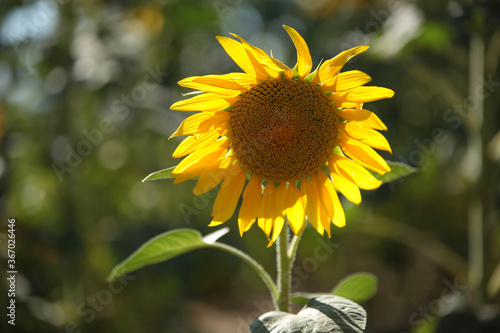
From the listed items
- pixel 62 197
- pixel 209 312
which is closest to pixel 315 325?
pixel 62 197

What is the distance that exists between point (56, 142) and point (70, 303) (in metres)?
0.72

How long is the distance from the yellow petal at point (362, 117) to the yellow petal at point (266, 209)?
0.61ft

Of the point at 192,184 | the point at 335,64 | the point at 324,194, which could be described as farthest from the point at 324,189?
the point at 192,184

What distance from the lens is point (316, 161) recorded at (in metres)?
0.86

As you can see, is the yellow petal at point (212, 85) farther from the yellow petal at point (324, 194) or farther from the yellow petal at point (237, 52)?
the yellow petal at point (324, 194)

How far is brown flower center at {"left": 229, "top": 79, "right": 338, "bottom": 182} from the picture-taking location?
32.7 inches

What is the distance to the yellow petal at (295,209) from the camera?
839 millimetres

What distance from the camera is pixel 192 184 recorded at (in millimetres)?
3051

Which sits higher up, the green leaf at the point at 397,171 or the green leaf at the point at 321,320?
the green leaf at the point at 397,171

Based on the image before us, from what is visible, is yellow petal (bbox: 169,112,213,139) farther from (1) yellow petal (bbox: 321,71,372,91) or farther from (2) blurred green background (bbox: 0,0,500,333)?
(2) blurred green background (bbox: 0,0,500,333)

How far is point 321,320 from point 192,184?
2.42 m
